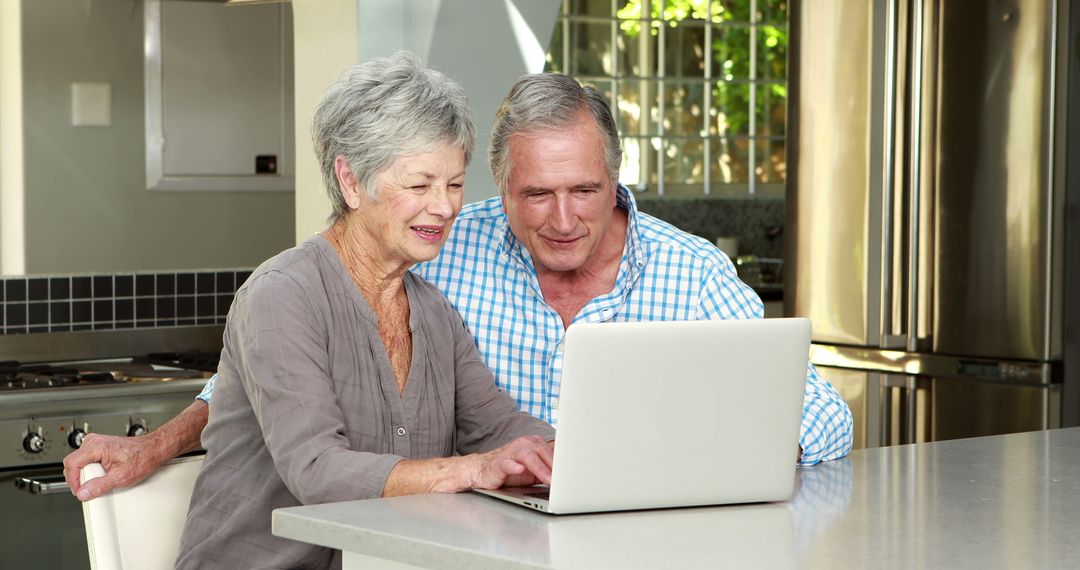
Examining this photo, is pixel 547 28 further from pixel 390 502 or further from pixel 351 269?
pixel 390 502

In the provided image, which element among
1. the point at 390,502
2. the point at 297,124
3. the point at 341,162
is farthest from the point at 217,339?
the point at 390,502

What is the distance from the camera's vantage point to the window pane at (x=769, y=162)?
6.14m

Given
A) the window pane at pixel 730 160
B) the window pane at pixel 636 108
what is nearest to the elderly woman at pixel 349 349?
the window pane at pixel 636 108

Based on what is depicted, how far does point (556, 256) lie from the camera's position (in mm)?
2252

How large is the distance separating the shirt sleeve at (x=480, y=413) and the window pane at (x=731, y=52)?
162 inches

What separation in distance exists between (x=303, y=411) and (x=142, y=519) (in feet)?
1.24

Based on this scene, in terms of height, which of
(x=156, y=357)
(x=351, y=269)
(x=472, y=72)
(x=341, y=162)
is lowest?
(x=156, y=357)

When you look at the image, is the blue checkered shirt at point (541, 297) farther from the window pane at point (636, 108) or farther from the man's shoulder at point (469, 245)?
the window pane at point (636, 108)

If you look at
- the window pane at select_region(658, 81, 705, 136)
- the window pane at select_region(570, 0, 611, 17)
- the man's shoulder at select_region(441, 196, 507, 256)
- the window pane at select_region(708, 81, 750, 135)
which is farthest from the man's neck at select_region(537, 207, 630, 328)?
the window pane at select_region(708, 81, 750, 135)

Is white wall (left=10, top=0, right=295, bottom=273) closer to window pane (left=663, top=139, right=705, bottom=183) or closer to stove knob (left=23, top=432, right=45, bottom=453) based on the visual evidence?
stove knob (left=23, top=432, right=45, bottom=453)

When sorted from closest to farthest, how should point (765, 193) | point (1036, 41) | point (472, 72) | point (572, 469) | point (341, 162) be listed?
point (572, 469)
point (341, 162)
point (472, 72)
point (1036, 41)
point (765, 193)

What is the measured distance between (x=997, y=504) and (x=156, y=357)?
267cm

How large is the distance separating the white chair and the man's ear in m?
0.43

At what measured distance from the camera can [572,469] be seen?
1.50 metres
